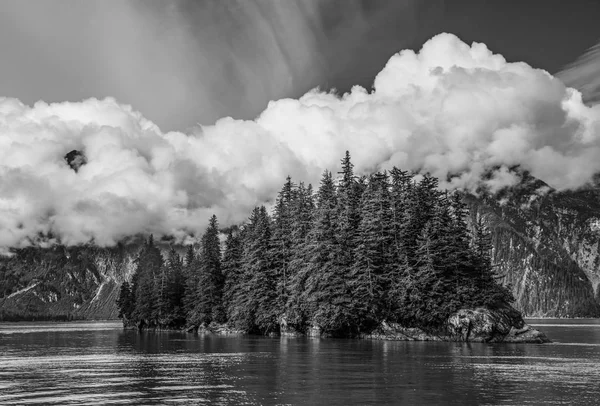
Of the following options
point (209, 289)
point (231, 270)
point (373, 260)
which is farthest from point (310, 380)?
point (209, 289)

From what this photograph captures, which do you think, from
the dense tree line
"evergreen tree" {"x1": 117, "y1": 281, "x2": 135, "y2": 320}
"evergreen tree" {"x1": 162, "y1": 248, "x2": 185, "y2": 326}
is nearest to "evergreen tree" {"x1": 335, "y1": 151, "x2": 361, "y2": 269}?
the dense tree line

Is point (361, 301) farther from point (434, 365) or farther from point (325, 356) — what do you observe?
point (434, 365)

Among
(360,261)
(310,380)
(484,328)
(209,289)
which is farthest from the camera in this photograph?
(209,289)

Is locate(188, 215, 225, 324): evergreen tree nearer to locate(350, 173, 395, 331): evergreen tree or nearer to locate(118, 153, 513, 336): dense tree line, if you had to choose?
locate(118, 153, 513, 336): dense tree line

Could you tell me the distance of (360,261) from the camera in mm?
81125

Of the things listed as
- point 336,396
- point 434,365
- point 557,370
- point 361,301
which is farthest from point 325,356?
point 361,301

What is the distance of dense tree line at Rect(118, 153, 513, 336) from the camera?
77.0 meters

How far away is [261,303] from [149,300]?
5469 cm

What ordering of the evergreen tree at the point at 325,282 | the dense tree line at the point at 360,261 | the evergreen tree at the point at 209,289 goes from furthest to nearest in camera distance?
the evergreen tree at the point at 209,289 < the evergreen tree at the point at 325,282 < the dense tree line at the point at 360,261

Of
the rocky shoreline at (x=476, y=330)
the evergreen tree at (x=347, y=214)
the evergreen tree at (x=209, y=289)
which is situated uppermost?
the evergreen tree at (x=347, y=214)

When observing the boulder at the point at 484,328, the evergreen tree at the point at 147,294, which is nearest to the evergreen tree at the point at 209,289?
the evergreen tree at the point at 147,294

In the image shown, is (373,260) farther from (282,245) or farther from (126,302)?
(126,302)

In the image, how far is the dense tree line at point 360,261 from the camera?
253ft

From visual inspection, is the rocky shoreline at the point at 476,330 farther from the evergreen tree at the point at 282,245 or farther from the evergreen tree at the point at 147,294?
the evergreen tree at the point at 147,294
